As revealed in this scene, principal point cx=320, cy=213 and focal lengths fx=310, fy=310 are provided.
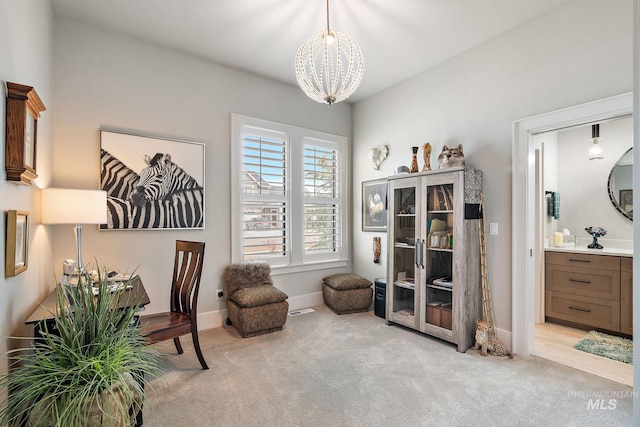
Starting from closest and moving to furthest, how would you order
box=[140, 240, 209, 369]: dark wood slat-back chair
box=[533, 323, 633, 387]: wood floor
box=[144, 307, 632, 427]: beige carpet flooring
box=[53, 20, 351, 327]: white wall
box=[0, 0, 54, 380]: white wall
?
1. box=[0, 0, 54, 380]: white wall
2. box=[144, 307, 632, 427]: beige carpet flooring
3. box=[140, 240, 209, 369]: dark wood slat-back chair
4. box=[533, 323, 633, 387]: wood floor
5. box=[53, 20, 351, 327]: white wall

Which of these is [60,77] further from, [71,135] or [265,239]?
[265,239]

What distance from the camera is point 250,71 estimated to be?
12.5ft

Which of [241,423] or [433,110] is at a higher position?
[433,110]

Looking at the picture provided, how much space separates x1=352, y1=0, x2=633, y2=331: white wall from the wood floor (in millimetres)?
462

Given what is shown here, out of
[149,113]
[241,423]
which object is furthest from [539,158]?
[149,113]

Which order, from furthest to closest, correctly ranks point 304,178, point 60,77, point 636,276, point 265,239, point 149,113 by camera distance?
point 304,178 → point 265,239 → point 149,113 → point 60,77 → point 636,276

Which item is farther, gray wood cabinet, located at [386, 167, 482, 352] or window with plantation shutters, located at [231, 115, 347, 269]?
window with plantation shutters, located at [231, 115, 347, 269]

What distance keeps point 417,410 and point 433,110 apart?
309 centimetres

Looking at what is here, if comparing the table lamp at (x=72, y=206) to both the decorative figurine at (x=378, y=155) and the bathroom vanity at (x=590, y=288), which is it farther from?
the bathroom vanity at (x=590, y=288)

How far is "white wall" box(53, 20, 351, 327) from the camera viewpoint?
2.84 meters

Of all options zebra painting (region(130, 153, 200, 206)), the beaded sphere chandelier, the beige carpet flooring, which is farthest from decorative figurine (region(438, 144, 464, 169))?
zebra painting (region(130, 153, 200, 206))

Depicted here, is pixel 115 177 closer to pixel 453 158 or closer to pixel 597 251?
pixel 453 158

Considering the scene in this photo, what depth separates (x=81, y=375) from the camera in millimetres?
1178

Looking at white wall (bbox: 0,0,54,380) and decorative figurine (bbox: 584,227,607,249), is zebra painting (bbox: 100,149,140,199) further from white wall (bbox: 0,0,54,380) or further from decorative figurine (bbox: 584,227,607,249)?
decorative figurine (bbox: 584,227,607,249)
